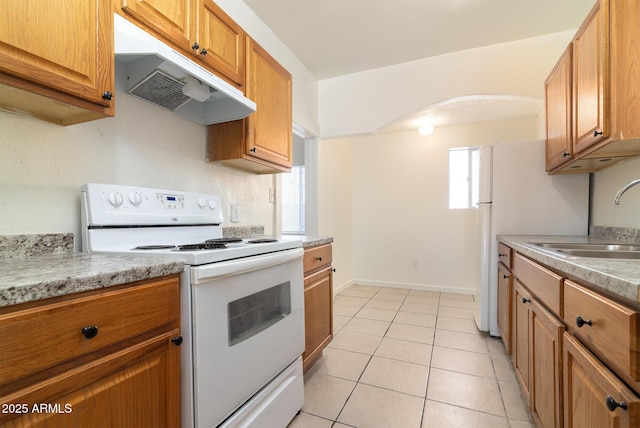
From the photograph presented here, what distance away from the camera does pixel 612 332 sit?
707mm

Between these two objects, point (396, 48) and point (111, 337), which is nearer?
point (111, 337)

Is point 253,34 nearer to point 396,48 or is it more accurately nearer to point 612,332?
point 396,48

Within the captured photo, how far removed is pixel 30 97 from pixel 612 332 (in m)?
1.76

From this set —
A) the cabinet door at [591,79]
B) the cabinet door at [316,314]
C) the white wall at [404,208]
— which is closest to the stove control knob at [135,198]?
the cabinet door at [316,314]

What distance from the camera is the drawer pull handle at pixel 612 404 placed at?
65 cm

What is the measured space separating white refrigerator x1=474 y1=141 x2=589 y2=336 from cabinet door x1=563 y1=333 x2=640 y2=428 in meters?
1.60

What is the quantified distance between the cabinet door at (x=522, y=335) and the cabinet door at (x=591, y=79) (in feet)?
2.82

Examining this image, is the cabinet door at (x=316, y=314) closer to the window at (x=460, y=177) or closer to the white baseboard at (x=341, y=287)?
the white baseboard at (x=341, y=287)

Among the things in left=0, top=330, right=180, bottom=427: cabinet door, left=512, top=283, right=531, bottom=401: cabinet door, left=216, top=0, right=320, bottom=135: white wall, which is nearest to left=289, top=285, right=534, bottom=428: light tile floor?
left=512, top=283, right=531, bottom=401: cabinet door

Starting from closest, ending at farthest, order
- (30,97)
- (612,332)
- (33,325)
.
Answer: (33,325) → (612,332) → (30,97)

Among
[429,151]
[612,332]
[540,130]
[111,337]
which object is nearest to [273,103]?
[111,337]

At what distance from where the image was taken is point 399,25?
2.21m

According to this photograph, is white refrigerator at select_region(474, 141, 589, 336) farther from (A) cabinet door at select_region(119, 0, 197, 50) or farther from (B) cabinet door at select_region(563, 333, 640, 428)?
(A) cabinet door at select_region(119, 0, 197, 50)

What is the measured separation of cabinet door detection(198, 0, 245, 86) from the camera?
140cm
